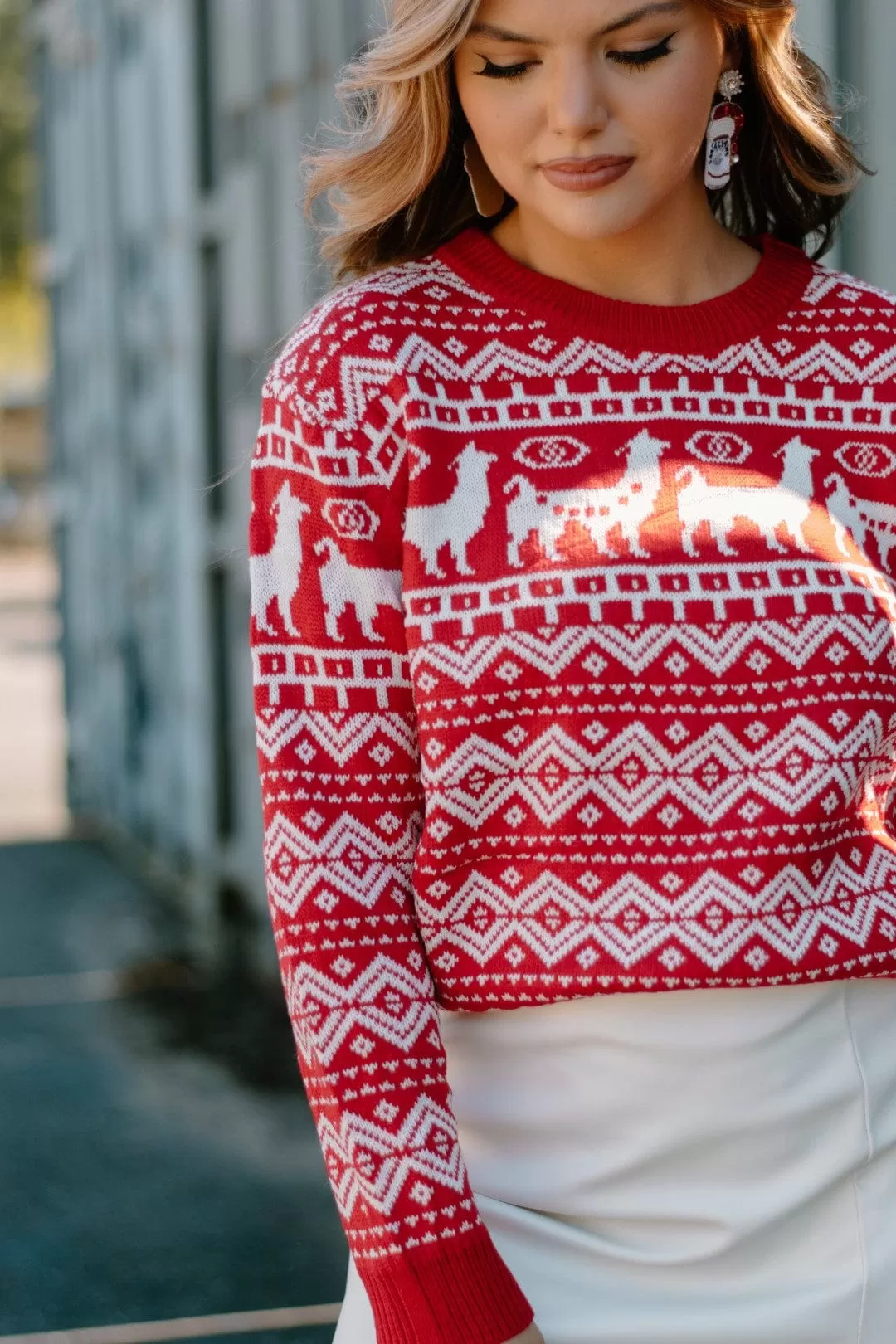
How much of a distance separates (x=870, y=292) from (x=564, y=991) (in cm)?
72

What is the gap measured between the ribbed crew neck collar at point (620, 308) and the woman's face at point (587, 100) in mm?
59

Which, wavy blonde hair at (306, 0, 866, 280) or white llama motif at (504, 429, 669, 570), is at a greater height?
wavy blonde hair at (306, 0, 866, 280)

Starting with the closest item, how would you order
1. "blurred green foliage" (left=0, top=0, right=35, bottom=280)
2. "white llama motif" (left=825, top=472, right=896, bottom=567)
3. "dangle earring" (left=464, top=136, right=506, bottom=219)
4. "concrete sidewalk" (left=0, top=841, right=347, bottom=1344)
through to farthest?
1. "white llama motif" (left=825, top=472, right=896, bottom=567)
2. "dangle earring" (left=464, top=136, right=506, bottom=219)
3. "concrete sidewalk" (left=0, top=841, right=347, bottom=1344)
4. "blurred green foliage" (left=0, top=0, right=35, bottom=280)

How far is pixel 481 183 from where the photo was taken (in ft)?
5.95

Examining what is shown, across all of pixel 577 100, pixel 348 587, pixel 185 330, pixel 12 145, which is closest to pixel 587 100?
pixel 577 100

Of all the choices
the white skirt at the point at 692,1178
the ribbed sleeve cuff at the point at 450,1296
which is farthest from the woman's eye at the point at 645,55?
the ribbed sleeve cuff at the point at 450,1296

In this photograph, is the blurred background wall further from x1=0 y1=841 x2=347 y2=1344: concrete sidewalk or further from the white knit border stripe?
the white knit border stripe

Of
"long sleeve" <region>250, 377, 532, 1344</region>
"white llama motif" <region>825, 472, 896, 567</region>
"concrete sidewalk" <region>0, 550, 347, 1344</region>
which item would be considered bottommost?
"concrete sidewalk" <region>0, 550, 347, 1344</region>

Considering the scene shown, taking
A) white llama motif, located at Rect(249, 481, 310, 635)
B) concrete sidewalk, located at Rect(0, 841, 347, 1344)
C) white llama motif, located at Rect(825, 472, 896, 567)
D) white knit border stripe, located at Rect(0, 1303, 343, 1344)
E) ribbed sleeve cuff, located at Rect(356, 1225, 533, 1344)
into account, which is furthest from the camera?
concrete sidewalk, located at Rect(0, 841, 347, 1344)

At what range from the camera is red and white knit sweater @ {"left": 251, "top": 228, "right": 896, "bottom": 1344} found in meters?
1.54

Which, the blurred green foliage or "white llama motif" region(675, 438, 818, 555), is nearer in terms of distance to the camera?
"white llama motif" region(675, 438, 818, 555)

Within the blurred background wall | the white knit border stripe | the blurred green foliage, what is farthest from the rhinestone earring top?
the blurred green foliage

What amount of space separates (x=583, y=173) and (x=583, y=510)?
11.4 inches

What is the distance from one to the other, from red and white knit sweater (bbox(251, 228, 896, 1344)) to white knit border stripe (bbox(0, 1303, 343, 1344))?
209 cm
